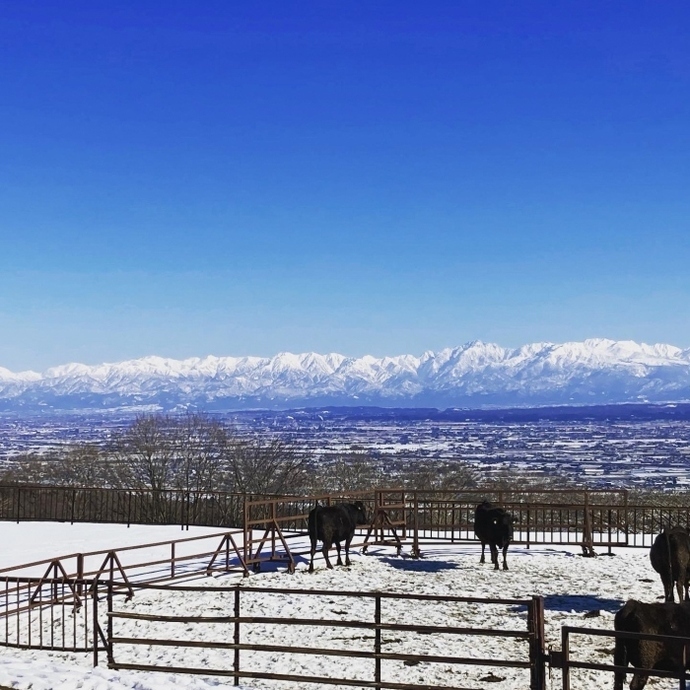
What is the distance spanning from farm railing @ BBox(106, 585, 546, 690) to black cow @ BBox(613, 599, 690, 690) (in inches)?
38.5

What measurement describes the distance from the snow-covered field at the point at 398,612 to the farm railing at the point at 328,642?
1.6 inches

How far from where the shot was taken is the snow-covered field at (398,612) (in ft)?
35.2

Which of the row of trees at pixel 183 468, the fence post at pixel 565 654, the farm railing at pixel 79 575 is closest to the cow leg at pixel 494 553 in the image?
the farm railing at pixel 79 575

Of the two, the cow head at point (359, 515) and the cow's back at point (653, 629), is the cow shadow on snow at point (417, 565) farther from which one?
the cow's back at point (653, 629)

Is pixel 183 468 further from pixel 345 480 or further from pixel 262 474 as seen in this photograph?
pixel 345 480

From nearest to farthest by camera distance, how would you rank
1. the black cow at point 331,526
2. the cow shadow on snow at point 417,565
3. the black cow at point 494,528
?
the cow shadow on snow at point 417,565 < the black cow at point 331,526 < the black cow at point 494,528

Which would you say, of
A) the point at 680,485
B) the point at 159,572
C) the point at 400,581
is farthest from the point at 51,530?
the point at 680,485

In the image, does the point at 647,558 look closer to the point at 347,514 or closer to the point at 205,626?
the point at 347,514

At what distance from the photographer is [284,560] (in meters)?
19.3

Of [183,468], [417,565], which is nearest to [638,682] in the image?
[417,565]

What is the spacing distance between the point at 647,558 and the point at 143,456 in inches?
1315

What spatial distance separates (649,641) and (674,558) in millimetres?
5780

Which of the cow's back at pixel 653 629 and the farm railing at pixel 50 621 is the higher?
the cow's back at pixel 653 629

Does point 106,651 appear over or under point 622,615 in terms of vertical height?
under
